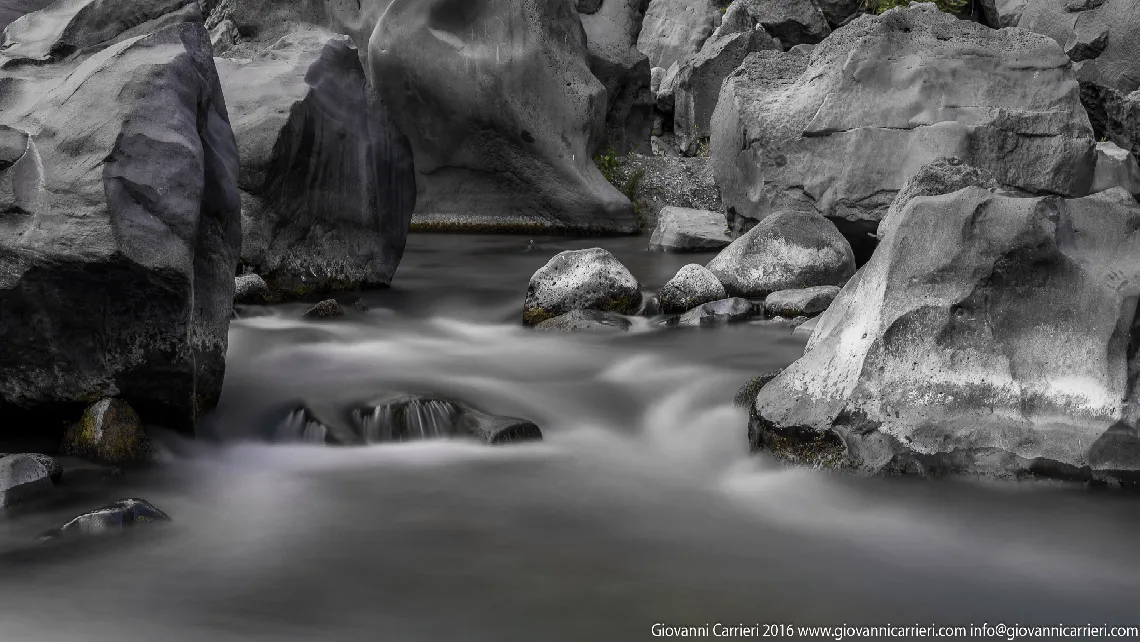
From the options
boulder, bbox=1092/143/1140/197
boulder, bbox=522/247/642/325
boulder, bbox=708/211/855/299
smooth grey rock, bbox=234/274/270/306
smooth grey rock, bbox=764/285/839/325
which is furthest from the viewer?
boulder, bbox=1092/143/1140/197

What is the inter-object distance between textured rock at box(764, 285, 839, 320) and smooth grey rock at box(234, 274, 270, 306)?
318 cm

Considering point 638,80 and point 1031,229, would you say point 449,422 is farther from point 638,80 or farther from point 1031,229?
point 638,80

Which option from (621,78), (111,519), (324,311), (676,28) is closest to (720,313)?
(324,311)

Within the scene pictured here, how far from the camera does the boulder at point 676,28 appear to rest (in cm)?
1961

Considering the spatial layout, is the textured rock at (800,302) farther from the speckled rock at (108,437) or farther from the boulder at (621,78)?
the boulder at (621,78)

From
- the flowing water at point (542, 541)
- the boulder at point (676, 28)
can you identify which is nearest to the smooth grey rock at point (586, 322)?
the flowing water at point (542, 541)

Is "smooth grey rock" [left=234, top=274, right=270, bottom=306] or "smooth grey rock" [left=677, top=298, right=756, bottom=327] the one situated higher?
"smooth grey rock" [left=234, top=274, right=270, bottom=306]

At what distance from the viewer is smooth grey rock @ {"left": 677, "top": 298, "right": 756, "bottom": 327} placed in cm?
672

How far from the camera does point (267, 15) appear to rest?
13516mm

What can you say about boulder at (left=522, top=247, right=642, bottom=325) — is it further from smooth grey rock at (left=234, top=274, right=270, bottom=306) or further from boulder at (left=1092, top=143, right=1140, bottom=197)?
boulder at (left=1092, top=143, right=1140, bottom=197)

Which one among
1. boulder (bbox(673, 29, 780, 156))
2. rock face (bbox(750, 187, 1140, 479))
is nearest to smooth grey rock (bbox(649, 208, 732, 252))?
boulder (bbox(673, 29, 780, 156))

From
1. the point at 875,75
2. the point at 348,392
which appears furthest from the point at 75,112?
the point at 875,75

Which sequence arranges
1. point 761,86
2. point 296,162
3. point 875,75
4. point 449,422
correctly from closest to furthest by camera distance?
point 449,422
point 296,162
point 875,75
point 761,86

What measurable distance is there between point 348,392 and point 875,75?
545 centimetres
